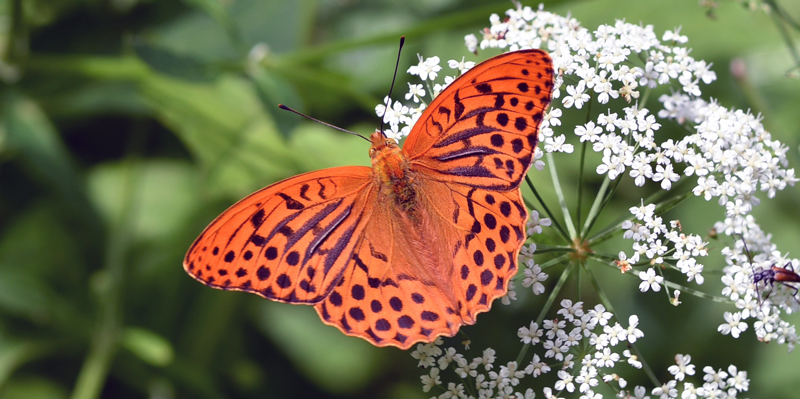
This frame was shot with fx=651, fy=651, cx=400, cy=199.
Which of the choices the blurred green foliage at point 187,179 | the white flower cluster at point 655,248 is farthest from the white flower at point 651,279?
the blurred green foliage at point 187,179

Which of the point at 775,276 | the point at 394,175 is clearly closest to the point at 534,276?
the point at 394,175

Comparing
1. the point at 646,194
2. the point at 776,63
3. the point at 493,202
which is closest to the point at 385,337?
the point at 493,202

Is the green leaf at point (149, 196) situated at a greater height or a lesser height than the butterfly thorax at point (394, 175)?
greater

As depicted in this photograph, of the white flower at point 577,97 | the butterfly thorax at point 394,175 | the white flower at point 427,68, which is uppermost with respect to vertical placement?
the white flower at point 427,68

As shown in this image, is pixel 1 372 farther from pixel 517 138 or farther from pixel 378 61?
pixel 517 138

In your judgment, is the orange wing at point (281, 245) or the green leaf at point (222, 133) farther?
the green leaf at point (222, 133)

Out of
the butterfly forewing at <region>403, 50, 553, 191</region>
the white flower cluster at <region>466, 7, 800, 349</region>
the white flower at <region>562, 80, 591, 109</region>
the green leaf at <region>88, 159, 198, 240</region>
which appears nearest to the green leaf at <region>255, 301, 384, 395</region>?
the green leaf at <region>88, 159, 198, 240</region>

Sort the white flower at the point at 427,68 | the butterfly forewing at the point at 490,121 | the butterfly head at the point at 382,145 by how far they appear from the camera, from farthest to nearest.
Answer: the white flower at the point at 427,68, the butterfly head at the point at 382,145, the butterfly forewing at the point at 490,121

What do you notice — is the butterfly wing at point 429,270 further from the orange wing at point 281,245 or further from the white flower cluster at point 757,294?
the white flower cluster at point 757,294
